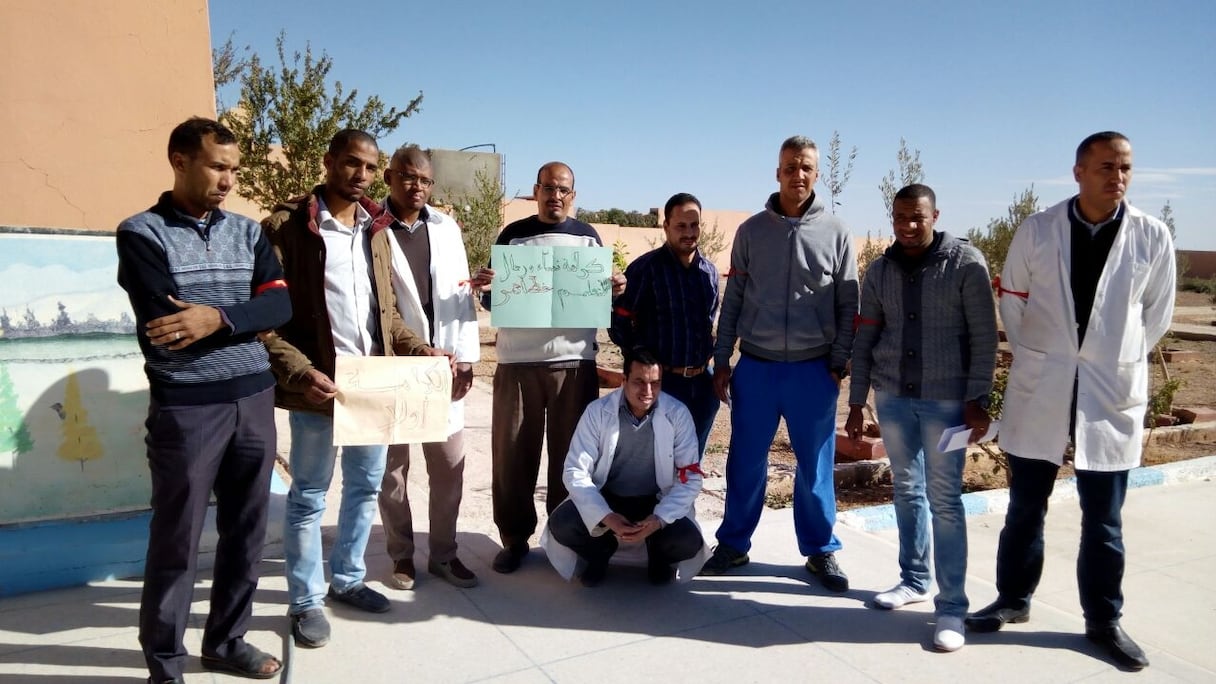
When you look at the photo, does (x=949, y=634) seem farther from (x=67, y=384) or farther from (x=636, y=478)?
(x=67, y=384)

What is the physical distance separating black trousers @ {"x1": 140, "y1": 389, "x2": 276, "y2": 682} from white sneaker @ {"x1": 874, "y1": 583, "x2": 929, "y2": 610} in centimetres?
275

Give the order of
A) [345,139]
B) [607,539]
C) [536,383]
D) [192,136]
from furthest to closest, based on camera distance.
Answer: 1. [536,383]
2. [607,539]
3. [345,139]
4. [192,136]

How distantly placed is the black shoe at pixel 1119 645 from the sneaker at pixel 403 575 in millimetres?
3078

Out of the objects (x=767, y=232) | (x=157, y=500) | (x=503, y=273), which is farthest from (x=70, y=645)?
(x=767, y=232)

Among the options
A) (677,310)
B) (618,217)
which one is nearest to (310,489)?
(677,310)

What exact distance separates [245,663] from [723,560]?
90.4 inches

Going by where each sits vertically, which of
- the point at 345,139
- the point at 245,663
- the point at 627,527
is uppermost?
the point at 345,139

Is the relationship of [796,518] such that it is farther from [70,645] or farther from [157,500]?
[70,645]

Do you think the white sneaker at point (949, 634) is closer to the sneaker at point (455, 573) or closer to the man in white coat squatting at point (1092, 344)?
the man in white coat squatting at point (1092, 344)

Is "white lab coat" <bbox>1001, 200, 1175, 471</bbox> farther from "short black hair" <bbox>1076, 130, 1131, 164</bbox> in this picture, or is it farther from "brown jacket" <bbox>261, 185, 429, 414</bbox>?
"brown jacket" <bbox>261, 185, 429, 414</bbox>

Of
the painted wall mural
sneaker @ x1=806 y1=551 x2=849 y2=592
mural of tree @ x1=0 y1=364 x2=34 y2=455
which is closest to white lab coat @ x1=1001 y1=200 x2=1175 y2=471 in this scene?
sneaker @ x1=806 y1=551 x2=849 y2=592

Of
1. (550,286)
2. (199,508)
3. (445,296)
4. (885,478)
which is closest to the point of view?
(199,508)

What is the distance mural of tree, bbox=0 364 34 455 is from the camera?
382 centimetres

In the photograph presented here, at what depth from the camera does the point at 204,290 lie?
2752mm
